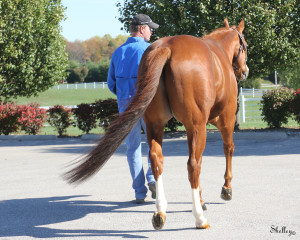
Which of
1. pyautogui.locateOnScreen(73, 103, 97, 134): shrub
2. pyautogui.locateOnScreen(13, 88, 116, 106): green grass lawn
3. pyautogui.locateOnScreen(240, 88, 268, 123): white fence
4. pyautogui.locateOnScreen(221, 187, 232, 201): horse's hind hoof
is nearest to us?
pyautogui.locateOnScreen(221, 187, 232, 201): horse's hind hoof

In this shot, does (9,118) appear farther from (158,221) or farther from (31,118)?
(158,221)

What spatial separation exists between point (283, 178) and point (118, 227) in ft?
11.3

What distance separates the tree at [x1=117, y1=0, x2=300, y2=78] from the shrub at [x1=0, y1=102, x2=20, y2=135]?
20.4ft

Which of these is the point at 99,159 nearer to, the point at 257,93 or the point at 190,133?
the point at 190,133

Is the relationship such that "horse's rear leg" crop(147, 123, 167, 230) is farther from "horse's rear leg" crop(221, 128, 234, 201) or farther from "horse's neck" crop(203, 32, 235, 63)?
"horse's neck" crop(203, 32, 235, 63)

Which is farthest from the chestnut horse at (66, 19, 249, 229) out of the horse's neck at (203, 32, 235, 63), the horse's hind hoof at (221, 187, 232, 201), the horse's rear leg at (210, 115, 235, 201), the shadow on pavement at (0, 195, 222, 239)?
the horse's hind hoof at (221, 187, 232, 201)

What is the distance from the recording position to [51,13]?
1928 cm

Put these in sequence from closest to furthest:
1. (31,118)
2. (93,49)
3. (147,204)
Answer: (147,204) < (31,118) < (93,49)

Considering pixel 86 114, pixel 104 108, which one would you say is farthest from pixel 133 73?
pixel 86 114

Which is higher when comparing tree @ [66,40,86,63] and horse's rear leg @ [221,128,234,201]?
tree @ [66,40,86,63]

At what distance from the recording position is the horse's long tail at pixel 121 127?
14.3ft

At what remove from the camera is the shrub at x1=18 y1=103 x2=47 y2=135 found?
17.0 meters

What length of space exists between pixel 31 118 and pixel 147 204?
1245 cm

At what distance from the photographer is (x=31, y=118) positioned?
56.5 feet
